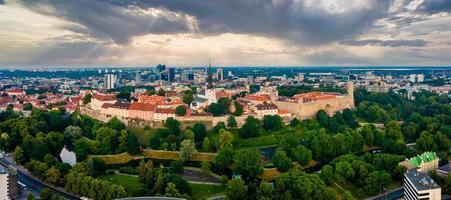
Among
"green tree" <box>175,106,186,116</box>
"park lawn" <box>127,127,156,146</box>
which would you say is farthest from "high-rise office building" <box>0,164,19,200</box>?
"green tree" <box>175,106,186,116</box>

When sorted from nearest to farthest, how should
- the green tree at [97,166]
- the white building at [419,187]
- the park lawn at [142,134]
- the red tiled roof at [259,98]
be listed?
1. the white building at [419,187]
2. the green tree at [97,166]
3. the park lawn at [142,134]
4. the red tiled roof at [259,98]

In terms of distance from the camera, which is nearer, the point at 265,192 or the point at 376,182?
the point at 265,192

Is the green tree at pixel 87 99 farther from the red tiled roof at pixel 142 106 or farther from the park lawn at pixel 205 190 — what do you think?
the park lawn at pixel 205 190

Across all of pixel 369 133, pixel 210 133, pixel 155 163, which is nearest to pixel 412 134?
pixel 369 133

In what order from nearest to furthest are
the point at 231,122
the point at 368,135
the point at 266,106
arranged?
the point at 368,135 → the point at 231,122 → the point at 266,106

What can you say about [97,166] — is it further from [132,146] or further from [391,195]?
[391,195]

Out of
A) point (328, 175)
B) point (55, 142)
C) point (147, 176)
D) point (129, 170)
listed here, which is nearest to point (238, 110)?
point (129, 170)

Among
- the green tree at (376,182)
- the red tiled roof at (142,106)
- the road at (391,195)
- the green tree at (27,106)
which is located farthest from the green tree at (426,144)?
the green tree at (27,106)
